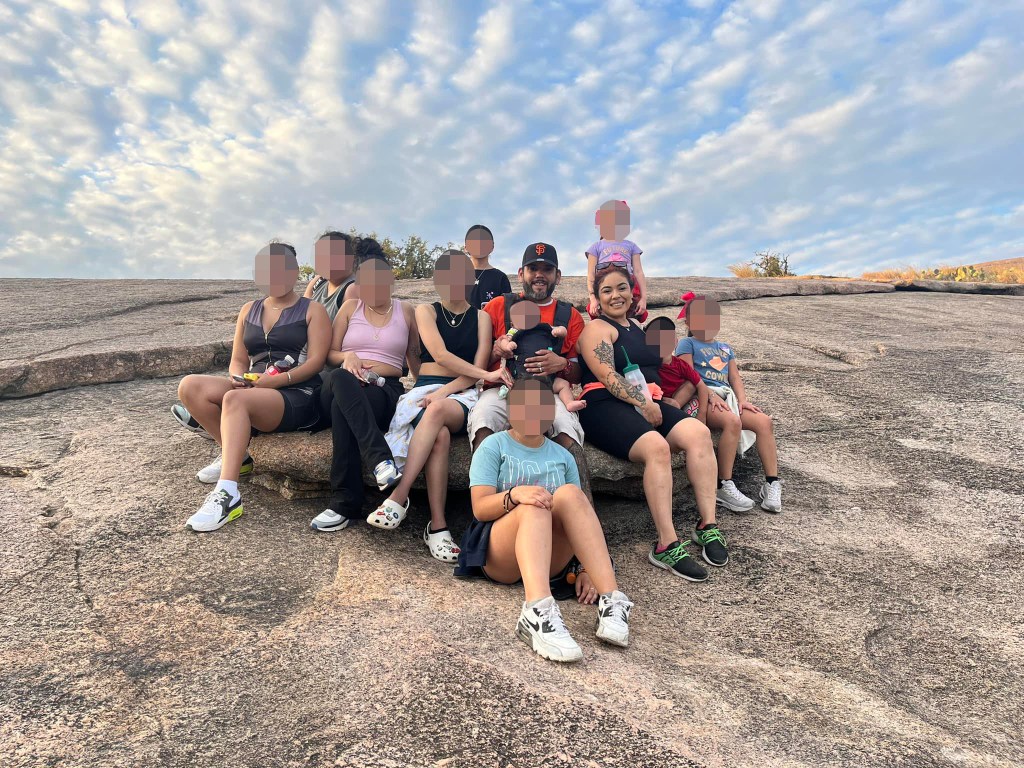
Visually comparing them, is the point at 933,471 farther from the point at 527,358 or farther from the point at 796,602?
the point at 527,358

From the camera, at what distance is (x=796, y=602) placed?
134 inches

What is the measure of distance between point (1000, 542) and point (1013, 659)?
1304mm

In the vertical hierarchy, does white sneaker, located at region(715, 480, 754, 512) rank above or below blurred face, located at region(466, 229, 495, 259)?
below

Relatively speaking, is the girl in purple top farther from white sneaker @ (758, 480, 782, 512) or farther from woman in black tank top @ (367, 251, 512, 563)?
white sneaker @ (758, 480, 782, 512)

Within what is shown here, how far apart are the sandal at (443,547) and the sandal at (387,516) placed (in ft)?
0.76

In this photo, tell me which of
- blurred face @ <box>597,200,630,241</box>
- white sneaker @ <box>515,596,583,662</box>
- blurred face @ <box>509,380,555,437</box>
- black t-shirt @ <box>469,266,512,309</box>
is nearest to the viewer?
white sneaker @ <box>515,596,583,662</box>

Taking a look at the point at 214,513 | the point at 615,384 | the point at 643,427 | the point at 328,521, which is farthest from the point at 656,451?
the point at 214,513

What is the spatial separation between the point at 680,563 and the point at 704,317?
6.18ft

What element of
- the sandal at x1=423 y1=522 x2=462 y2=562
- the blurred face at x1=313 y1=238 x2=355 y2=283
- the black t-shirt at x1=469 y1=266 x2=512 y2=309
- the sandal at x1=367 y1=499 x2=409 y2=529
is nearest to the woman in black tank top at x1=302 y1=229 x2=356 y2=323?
the blurred face at x1=313 y1=238 x2=355 y2=283

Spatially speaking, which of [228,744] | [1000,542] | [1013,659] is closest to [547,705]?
[228,744]

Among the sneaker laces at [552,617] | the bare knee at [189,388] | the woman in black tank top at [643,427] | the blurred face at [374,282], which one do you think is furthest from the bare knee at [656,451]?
the bare knee at [189,388]

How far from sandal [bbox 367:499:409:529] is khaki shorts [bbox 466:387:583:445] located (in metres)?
0.61

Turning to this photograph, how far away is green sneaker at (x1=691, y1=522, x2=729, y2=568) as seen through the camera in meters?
3.79

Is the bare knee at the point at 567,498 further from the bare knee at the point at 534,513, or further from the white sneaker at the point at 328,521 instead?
the white sneaker at the point at 328,521
